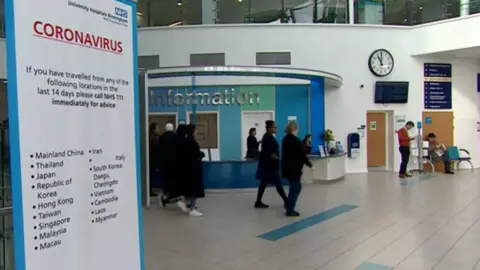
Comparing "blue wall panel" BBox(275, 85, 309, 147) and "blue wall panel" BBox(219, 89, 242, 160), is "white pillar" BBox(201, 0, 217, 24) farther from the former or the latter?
"blue wall panel" BBox(219, 89, 242, 160)

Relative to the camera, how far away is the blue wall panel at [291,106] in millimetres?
11672

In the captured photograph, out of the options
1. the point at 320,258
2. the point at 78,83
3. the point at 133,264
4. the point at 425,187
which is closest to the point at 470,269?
the point at 320,258

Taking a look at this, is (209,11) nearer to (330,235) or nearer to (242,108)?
(242,108)

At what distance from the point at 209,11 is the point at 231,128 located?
471 centimetres

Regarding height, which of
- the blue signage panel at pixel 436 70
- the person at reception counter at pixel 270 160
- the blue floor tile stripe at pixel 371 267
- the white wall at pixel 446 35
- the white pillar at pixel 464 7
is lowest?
the blue floor tile stripe at pixel 371 267

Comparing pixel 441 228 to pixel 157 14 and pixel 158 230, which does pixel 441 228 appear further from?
pixel 157 14

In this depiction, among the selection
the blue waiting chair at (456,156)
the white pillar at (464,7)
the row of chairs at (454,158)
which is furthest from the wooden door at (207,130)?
the white pillar at (464,7)

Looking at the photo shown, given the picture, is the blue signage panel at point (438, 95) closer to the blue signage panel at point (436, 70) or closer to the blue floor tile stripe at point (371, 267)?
the blue signage panel at point (436, 70)

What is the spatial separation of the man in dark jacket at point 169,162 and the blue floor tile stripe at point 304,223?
194 centimetres

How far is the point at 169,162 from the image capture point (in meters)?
7.07

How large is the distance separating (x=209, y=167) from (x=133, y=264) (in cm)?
668

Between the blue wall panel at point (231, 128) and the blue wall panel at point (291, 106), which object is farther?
the blue wall panel at point (291, 106)

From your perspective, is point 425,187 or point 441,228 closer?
point 441,228

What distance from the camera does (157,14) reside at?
13344mm
